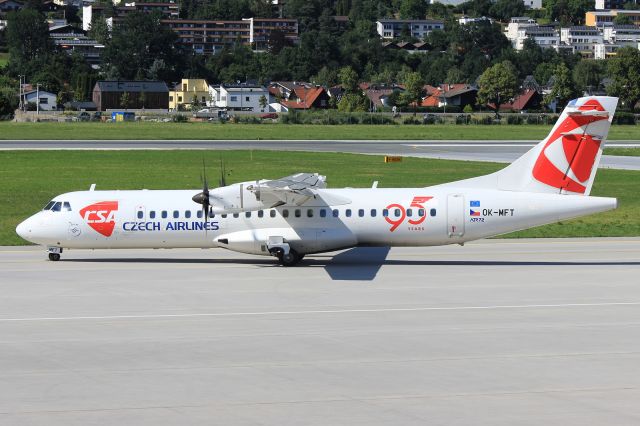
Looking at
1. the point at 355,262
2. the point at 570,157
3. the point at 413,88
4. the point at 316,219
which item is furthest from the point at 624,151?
the point at 413,88

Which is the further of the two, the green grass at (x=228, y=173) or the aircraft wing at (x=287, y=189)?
the green grass at (x=228, y=173)

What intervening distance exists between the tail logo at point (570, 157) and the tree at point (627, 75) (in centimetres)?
11729

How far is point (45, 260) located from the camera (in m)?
34.2

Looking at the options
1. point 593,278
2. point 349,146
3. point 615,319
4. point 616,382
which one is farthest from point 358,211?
point 349,146

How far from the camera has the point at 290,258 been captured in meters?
32.6

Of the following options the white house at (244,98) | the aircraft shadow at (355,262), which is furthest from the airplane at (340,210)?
the white house at (244,98)

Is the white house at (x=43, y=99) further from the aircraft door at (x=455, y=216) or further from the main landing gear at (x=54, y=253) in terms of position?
the aircraft door at (x=455, y=216)

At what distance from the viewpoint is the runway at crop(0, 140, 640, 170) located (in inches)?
3019

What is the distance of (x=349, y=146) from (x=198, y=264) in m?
51.9

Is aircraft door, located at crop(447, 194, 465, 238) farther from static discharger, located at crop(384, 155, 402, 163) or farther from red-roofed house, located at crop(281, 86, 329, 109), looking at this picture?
red-roofed house, located at crop(281, 86, 329, 109)

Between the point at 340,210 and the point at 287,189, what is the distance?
2332mm

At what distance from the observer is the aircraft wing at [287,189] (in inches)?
1214

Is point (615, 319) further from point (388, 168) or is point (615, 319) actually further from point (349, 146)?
point (349, 146)

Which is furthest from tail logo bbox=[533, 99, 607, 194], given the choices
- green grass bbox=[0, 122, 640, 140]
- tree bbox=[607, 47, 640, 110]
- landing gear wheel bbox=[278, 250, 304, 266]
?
tree bbox=[607, 47, 640, 110]
